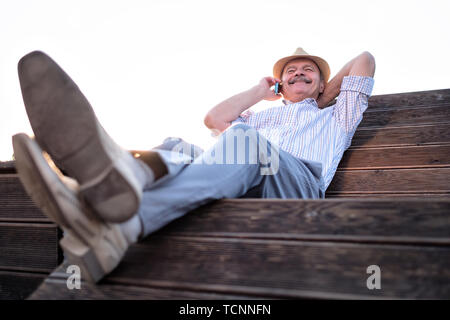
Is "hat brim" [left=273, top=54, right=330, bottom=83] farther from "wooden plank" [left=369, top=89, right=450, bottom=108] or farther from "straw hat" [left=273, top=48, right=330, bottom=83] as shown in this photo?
"wooden plank" [left=369, top=89, right=450, bottom=108]

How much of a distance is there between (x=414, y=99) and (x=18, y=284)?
2214mm

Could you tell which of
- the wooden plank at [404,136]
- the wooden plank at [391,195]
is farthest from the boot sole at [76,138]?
the wooden plank at [404,136]

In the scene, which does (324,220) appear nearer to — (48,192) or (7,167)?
(48,192)

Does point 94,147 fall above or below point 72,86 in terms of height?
below

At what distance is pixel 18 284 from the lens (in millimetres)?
994

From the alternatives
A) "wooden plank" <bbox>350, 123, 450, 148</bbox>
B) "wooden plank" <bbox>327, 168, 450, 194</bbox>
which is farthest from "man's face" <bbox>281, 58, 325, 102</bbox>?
"wooden plank" <bbox>327, 168, 450, 194</bbox>

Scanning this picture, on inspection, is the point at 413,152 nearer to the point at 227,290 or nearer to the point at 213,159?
the point at 213,159

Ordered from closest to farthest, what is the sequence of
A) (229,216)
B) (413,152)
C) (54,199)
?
(54,199), (229,216), (413,152)

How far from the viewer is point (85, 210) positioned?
2.06 ft

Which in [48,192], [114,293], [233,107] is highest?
[233,107]

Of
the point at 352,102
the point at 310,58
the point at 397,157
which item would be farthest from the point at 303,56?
the point at 397,157

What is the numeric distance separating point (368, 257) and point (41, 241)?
912mm

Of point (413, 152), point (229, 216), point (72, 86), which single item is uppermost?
point (72, 86)

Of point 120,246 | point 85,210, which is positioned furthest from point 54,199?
point 120,246
